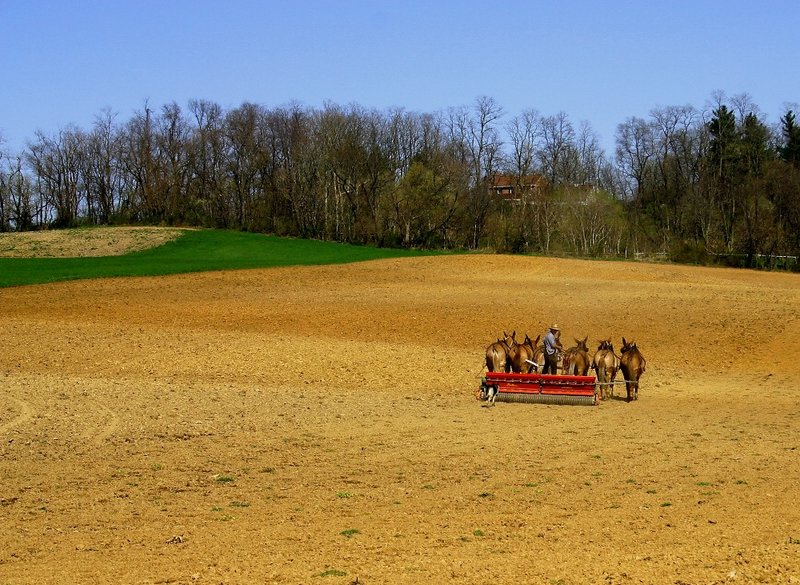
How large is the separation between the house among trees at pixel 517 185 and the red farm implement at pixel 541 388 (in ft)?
236

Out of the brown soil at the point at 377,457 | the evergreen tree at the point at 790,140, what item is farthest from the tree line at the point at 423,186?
the brown soil at the point at 377,457

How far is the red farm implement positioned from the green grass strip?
34.3 metres

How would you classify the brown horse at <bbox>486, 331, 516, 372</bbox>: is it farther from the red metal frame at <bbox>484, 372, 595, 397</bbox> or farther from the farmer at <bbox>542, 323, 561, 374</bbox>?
the red metal frame at <bbox>484, 372, 595, 397</bbox>

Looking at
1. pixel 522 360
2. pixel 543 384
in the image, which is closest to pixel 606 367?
pixel 522 360

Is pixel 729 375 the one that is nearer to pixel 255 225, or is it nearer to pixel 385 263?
pixel 385 263

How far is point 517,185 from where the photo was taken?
9856 cm

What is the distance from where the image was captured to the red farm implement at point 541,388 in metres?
20.0

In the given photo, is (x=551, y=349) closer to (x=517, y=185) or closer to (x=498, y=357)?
(x=498, y=357)

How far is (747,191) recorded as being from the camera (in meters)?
81.4

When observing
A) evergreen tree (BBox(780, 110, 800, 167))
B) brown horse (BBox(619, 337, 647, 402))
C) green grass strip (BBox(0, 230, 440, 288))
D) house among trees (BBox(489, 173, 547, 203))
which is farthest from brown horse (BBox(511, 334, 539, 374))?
evergreen tree (BBox(780, 110, 800, 167))

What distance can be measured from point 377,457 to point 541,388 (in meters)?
6.58

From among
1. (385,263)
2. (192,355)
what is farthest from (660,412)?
(385,263)

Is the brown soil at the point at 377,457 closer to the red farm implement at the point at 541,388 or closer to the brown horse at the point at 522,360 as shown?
the red farm implement at the point at 541,388

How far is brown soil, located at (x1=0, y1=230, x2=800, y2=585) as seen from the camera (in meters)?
Result: 9.17
